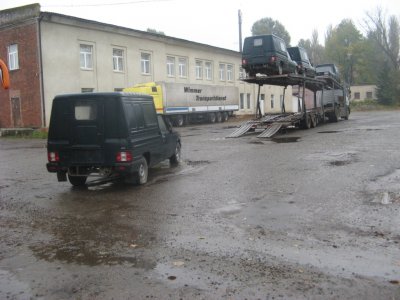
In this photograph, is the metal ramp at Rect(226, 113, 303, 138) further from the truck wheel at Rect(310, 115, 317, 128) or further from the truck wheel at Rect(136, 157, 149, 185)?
the truck wheel at Rect(136, 157, 149, 185)

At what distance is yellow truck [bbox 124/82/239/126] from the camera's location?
32.5 meters

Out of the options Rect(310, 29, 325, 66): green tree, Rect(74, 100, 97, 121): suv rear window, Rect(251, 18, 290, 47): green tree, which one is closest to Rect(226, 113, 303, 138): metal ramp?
Rect(74, 100, 97, 121): suv rear window

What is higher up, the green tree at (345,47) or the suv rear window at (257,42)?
the green tree at (345,47)

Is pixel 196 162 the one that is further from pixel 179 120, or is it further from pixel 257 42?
pixel 179 120

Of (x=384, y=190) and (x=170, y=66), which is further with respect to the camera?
(x=170, y=66)

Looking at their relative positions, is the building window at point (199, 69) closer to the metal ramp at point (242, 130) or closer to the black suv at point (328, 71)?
the black suv at point (328, 71)

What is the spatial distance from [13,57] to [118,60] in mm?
7636

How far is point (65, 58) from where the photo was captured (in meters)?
30.4

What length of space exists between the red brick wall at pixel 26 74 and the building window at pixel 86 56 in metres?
3.66

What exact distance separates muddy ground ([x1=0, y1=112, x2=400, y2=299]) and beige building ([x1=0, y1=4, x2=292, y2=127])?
20.0 metres

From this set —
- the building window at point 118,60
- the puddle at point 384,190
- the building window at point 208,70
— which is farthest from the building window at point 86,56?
the puddle at point 384,190

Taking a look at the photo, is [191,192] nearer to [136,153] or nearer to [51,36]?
[136,153]

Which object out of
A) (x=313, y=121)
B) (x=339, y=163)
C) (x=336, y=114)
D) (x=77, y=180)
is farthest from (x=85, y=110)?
(x=336, y=114)

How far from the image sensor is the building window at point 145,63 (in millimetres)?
37219
